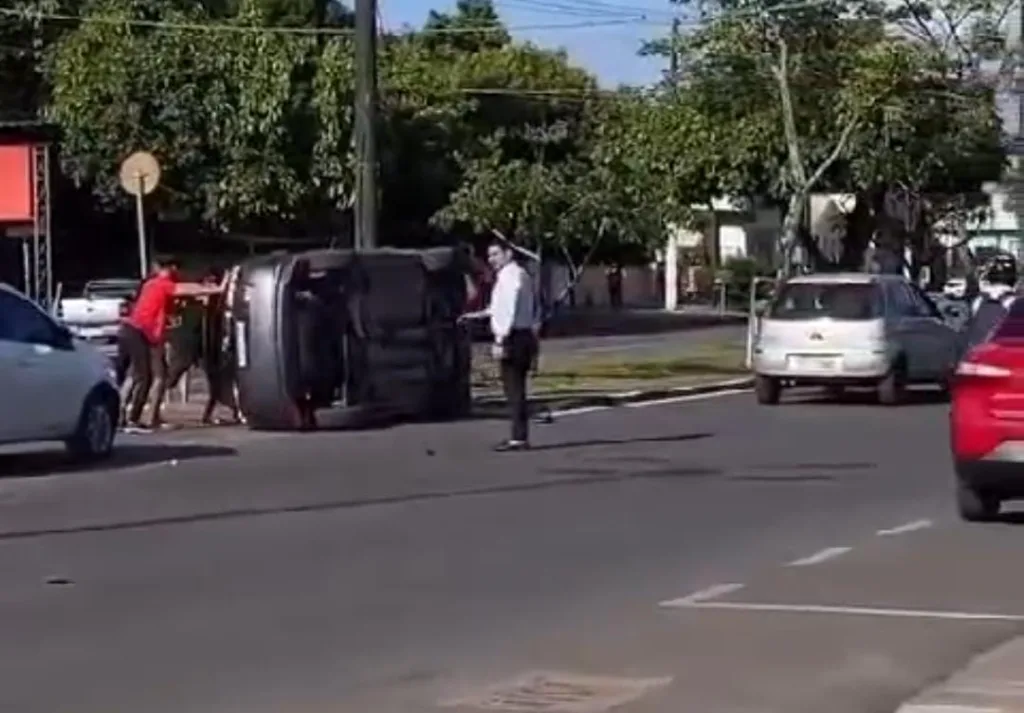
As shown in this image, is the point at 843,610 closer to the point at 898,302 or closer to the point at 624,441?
the point at 624,441

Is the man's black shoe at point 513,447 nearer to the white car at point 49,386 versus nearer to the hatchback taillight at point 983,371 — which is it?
the white car at point 49,386

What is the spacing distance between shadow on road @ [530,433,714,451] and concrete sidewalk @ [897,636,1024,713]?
1293 centimetres

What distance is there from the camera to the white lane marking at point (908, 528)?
1723cm

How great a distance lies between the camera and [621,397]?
3309cm

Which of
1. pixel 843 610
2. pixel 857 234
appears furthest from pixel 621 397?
pixel 857 234

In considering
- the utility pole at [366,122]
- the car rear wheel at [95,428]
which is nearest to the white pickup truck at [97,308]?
the utility pole at [366,122]

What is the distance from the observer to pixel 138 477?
70.9ft

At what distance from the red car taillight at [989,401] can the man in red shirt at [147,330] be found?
10.8 metres

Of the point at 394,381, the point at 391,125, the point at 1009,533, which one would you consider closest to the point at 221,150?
the point at 391,125

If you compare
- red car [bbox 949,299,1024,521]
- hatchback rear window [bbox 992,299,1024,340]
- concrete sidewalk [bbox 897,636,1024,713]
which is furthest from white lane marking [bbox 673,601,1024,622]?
hatchback rear window [bbox 992,299,1024,340]

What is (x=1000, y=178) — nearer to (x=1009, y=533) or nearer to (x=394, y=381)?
(x=394, y=381)

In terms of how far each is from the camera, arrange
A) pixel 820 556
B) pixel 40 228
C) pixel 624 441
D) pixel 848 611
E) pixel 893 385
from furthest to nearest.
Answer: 1. pixel 40 228
2. pixel 893 385
3. pixel 624 441
4. pixel 820 556
5. pixel 848 611

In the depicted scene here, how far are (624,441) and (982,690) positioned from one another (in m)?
14.7

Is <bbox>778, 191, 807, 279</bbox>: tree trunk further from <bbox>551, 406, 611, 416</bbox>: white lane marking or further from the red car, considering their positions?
the red car
